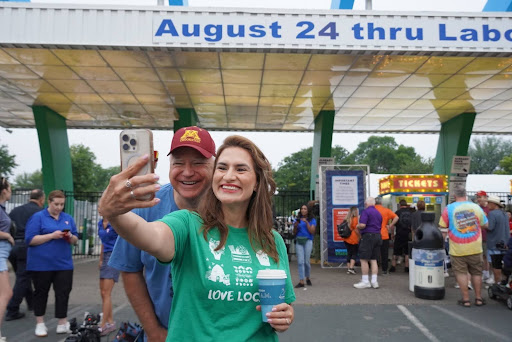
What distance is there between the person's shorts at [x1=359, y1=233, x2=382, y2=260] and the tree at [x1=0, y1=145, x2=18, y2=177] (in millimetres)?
40705

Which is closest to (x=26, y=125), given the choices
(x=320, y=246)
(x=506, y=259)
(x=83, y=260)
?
(x=83, y=260)

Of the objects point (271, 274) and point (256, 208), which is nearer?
point (271, 274)

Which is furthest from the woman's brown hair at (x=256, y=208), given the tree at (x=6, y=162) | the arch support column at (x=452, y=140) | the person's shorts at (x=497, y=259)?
the tree at (x=6, y=162)

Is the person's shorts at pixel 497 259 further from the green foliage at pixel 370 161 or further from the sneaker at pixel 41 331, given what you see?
the green foliage at pixel 370 161

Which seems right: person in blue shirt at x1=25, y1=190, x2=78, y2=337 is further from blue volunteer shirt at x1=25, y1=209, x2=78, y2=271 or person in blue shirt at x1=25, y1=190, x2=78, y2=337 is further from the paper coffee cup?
the paper coffee cup

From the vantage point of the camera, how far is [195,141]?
84.0 inches

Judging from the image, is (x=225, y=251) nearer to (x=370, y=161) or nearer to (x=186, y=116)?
(x=186, y=116)

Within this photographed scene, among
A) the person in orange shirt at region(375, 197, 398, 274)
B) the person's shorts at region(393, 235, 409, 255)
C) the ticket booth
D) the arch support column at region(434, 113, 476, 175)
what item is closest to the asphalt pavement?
the person in orange shirt at region(375, 197, 398, 274)

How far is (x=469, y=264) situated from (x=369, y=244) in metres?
2.26

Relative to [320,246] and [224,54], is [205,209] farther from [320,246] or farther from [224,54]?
[320,246]

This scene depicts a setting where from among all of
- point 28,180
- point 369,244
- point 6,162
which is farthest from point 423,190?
point 28,180

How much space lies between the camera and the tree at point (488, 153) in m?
79.3

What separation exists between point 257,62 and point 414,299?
6.35 m

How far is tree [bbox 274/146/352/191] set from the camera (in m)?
67.2
